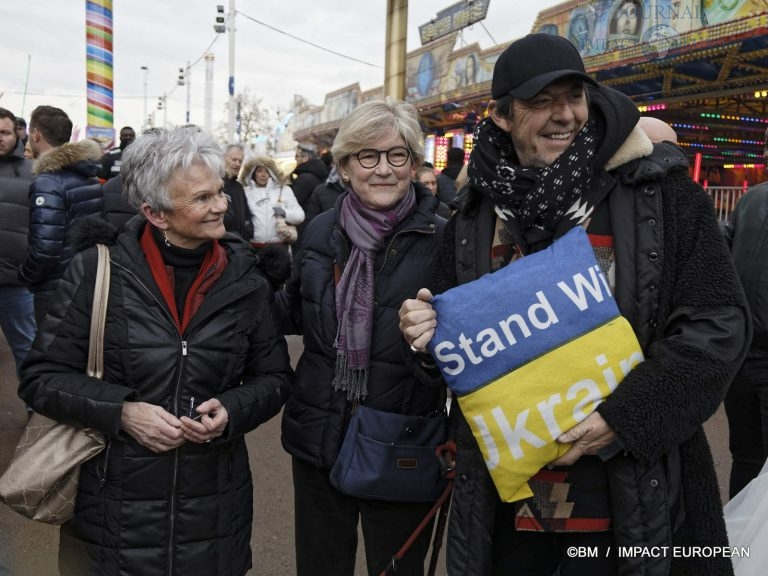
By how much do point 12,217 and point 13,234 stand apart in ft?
0.40

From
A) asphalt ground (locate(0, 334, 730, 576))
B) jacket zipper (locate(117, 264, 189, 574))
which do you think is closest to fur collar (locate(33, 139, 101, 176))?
asphalt ground (locate(0, 334, 730, 576))

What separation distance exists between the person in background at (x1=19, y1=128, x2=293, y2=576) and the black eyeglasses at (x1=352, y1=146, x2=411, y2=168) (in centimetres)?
51

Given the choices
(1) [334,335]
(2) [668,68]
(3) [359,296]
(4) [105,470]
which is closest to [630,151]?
(3) [359,296]

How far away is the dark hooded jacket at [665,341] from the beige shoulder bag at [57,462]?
1.44m

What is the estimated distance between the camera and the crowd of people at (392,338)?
1.58 m

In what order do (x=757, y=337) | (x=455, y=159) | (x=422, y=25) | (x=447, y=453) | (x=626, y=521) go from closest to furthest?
(x=626, y=521) → (x=447, y=453) → (x=757, y=337) → (x=455, y=159) → (x=422, y=25)

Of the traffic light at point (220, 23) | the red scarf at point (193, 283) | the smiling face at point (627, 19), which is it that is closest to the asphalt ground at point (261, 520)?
the red scarf at point (193, 283)

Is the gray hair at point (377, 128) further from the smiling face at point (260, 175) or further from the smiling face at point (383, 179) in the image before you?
the smiling face at point (260, 175)

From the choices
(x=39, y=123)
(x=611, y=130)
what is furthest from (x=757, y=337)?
(x=39, y=123)

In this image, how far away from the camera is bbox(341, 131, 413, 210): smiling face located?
224 cm

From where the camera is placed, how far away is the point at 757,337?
265 cm

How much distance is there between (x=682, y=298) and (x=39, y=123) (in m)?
4.44

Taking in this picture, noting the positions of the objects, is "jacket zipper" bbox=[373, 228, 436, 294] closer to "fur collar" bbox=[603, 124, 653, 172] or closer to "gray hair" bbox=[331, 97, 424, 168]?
"gray hair" bbox=[331, 97, 424, 168]

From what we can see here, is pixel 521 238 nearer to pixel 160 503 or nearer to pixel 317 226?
pixel 317 226
